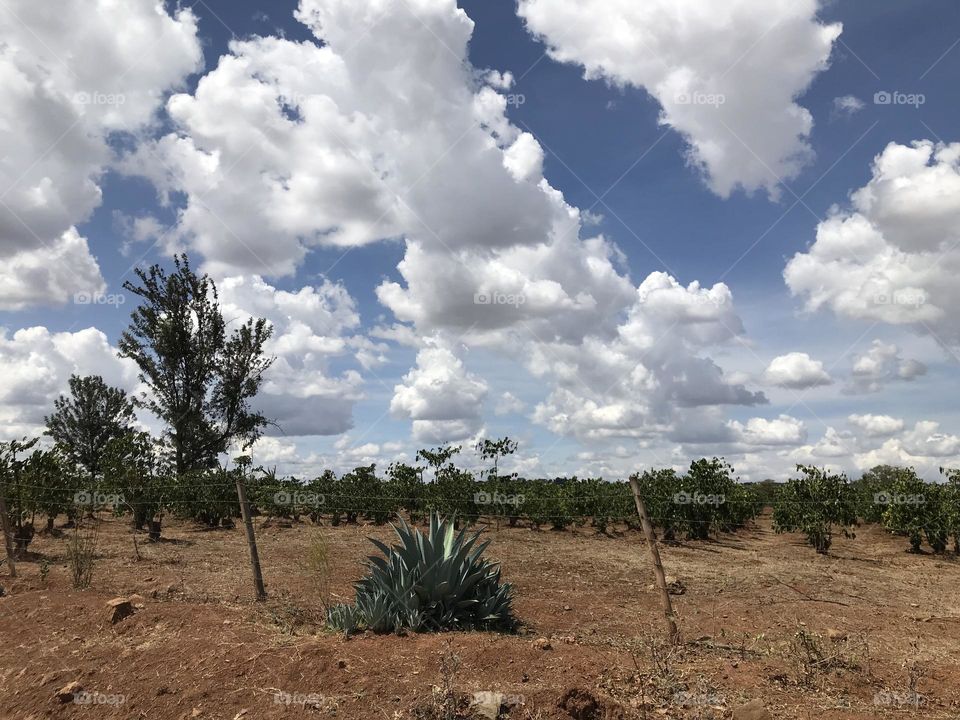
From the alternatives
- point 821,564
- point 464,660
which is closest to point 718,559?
point 821,564

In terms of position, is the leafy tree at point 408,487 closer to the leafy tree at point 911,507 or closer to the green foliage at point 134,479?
the green foliage at point 134,479

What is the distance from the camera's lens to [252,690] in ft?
15.9

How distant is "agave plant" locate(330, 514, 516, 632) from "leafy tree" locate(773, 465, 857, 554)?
567 inches

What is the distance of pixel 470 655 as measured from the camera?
210 inches

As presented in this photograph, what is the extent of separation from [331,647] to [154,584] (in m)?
5.48

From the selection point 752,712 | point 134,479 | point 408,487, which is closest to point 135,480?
point 134,479

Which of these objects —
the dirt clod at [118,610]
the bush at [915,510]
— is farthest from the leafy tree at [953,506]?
the dirt clod at [118,610]

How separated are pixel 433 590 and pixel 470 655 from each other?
1.19m

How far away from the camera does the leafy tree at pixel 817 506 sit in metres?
17.8

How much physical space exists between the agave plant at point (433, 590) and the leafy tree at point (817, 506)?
14402 mm

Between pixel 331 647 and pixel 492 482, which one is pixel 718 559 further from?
pixel 331 647

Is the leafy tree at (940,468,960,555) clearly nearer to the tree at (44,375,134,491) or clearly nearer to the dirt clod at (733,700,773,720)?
the dirt clod at (733,700,773,720)

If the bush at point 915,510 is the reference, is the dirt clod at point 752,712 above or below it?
below

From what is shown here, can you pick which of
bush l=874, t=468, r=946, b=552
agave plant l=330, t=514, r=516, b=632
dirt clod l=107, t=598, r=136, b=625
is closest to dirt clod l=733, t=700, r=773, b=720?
agave plant l=330, t=514, r=516, b=632
